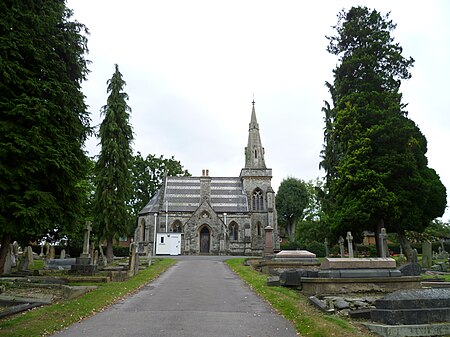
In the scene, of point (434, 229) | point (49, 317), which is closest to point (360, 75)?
point (49, 317)

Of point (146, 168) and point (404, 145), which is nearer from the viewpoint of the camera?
point (404, 145)

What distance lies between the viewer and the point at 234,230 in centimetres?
5041

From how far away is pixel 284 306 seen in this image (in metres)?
9.90

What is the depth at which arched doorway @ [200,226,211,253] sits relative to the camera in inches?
1881

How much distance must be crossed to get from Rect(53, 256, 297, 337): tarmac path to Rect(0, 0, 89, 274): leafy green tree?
4240 millimetres

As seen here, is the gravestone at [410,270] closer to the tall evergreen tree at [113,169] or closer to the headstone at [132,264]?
the headstone at [132,264]

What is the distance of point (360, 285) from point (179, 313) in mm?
5864

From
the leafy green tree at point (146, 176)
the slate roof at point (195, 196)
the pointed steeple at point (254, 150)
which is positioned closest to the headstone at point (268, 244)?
the slate roof at point (195, 196)

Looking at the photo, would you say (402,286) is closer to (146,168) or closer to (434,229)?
(434,229)

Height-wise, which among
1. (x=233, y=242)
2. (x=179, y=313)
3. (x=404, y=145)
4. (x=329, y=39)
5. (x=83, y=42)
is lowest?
(x=179, y=313)

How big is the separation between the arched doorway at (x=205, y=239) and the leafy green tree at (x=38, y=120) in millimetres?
33751

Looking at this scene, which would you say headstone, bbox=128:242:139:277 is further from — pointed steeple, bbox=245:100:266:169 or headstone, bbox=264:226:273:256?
pointed steeple, bbox=245:100:266:169

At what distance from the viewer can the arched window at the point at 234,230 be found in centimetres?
5012

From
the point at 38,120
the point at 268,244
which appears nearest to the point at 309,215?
the point at 268,244
